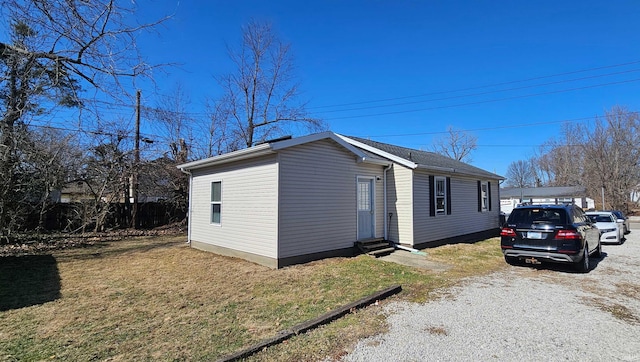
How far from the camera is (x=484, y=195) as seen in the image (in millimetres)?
15117

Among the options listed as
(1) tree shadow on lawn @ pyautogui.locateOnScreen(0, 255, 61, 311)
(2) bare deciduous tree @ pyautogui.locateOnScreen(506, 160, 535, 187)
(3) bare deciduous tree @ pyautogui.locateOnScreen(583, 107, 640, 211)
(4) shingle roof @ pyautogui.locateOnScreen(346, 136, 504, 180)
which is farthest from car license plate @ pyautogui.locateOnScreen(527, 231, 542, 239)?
(2) bare deciduous tree @ pyautogui.locateOnScreen(506, 160, 535, 187)

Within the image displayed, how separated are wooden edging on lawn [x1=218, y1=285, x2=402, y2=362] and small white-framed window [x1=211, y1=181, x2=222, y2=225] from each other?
625 cm

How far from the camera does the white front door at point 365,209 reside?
10.1m

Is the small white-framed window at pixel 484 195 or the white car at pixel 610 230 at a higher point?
the small white-framed window at pixel 484 195

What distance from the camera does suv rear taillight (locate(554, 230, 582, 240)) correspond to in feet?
23.4

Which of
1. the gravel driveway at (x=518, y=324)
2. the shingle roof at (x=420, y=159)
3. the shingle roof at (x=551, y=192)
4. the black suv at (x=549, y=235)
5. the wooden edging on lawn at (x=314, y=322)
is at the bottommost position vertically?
the gravel driveway at (x=518, y=324)

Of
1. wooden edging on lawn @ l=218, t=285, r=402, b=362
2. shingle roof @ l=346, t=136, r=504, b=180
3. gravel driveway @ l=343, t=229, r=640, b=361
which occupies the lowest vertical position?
gravel driveway @ l=343, t=229, r=640, b=361

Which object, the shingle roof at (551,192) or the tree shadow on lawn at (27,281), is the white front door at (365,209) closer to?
the tree shadow on lawn at (27,281)

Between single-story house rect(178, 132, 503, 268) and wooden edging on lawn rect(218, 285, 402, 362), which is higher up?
single-story house rect(178, 132, 503, 268)

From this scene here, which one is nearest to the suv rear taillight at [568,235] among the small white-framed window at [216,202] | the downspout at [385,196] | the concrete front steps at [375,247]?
the concrete front steps at [375,247]

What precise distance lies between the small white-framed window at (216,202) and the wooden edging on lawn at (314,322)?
6.25 meters

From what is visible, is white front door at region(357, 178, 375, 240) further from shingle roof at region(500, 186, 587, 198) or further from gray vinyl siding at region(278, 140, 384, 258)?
shingle roof at region(500, 186, 587, 198)

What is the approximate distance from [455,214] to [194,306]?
10.5 m

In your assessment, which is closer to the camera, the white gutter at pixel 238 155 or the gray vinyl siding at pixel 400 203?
the white gutter at pixel 238 155
